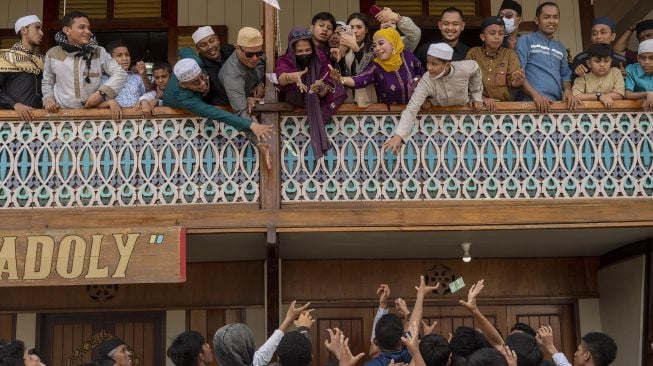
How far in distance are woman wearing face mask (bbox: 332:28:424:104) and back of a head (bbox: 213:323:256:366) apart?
360 cm

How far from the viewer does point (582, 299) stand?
11820mm

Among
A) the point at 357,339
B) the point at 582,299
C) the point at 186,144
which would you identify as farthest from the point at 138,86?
the point at 582,299

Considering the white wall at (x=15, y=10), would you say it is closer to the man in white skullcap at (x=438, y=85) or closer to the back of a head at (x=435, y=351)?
the man in white skullcap at (x=438, y=85)

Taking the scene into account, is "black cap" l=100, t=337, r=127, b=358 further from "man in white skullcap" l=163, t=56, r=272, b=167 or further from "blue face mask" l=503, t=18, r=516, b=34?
"blue face mask" l=503, t=18, r=516, b=34

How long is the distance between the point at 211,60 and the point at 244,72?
58cm

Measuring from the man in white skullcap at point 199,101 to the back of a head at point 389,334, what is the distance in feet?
8.30

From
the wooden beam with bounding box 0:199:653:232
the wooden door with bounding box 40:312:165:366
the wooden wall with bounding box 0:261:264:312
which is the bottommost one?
the wooden door with bounding box 40:312:165:366

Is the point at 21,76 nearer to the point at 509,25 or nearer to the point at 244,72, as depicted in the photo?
the point at 244,72

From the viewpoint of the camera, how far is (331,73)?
916 cm

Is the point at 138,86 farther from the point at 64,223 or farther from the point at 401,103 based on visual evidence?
the point at 401,103

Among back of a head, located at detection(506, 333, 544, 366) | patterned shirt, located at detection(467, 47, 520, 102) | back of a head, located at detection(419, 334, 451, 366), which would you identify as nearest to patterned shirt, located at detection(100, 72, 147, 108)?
patterned shirt, located at detection(467, 47, 520, 102)

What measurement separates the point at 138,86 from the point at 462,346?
15.0ft

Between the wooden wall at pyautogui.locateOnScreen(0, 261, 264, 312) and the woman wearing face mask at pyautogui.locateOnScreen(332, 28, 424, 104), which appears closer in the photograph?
the woman wearing face mask at pyautogui.locateOnScreen(332, 28, 424, 104)

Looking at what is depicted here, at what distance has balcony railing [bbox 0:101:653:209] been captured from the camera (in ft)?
30.8
